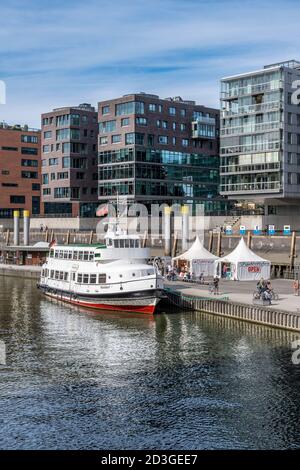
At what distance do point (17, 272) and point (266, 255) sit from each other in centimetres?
3860

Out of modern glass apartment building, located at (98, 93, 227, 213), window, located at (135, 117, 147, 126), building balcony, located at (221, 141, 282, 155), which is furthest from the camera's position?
modern glass apartment building, located at (98, 93, 227, 213)

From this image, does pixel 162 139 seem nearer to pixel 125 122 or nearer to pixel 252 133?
pixel 125 122

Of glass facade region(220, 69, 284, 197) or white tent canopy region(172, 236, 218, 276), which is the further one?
glass facade region(220, 69, 284, 197)

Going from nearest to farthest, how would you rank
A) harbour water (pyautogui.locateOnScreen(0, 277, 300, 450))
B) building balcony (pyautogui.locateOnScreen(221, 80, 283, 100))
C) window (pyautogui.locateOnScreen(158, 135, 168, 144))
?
harbour water (pyautogui.locateOnScreen(0, 277, 300, 450))
building balcony (pyautogui.locateOnScreen(221, 80, 283, 100))
window (pyautogui.locateOnScreen(158, 135, 168, 144))

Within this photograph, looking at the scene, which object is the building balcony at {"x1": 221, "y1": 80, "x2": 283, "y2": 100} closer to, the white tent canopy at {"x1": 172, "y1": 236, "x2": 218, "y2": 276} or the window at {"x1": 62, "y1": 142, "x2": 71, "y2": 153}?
the white tent canopy at {"x1": 172, "y1": 236, "x2": 218, "y2": 276}

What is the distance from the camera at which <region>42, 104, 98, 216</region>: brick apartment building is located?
5428 inches

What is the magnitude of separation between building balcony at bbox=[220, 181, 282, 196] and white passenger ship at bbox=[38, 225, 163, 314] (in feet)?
139

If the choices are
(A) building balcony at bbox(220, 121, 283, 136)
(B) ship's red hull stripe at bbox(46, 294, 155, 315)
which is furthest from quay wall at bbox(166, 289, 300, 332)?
(A) building balcony at bbox(220, 121, 283, 136)

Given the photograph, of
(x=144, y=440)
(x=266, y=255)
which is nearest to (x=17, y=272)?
(x=266, y=255)

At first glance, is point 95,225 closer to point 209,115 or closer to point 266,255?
point 209,115

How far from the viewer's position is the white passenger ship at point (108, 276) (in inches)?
2339

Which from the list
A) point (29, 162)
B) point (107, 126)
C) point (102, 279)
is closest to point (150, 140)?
point (107, 126)

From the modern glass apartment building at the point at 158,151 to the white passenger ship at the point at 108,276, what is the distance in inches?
2144

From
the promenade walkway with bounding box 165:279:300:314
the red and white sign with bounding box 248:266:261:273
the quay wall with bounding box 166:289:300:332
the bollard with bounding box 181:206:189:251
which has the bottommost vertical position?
the quay wall with bounding box 166:289:300:332
